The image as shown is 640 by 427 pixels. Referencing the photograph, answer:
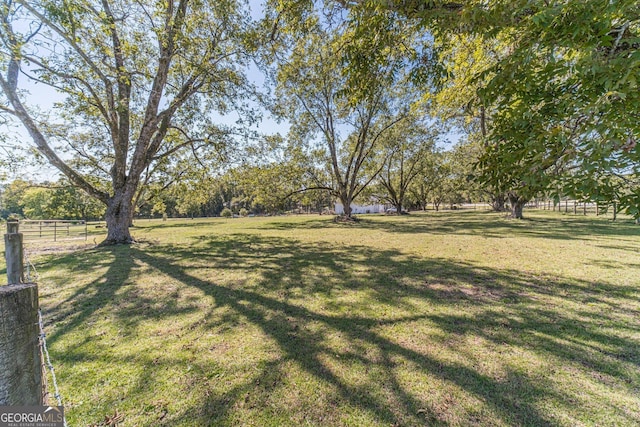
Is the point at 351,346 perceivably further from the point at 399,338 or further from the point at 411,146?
the point at 411,146

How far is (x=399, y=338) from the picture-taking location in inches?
117

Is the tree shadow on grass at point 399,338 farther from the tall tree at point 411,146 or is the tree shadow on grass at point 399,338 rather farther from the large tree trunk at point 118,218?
the tall tree at point 411,146

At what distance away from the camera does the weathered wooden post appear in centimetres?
100

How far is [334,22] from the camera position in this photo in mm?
4996

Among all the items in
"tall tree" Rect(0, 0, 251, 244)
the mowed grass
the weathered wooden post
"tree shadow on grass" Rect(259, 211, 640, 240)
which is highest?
"tall tree" Rect(0, 0, 251, 244)

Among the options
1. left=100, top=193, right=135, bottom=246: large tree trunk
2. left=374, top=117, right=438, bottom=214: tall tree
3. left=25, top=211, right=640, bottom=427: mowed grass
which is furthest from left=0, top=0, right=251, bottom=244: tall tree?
left=374, top=117, right=438, bottom=214: tall tree

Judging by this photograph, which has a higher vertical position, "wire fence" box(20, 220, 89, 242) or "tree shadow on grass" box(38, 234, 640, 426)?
"wire fence" box(20, 220, 89, 242)

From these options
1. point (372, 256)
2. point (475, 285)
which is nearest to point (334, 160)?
point (372, 256)

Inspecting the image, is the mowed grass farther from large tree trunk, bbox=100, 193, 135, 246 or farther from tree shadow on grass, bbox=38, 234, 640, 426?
large tree trunk, bbox=100, 193, 135, 246

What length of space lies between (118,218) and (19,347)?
11.7 metres

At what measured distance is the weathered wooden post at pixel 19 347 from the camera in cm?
100

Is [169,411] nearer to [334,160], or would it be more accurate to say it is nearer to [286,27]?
[286,27]

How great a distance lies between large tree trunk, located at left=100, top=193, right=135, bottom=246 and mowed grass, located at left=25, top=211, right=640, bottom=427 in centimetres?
510

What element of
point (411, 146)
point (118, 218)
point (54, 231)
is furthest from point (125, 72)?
point (411, 146)
